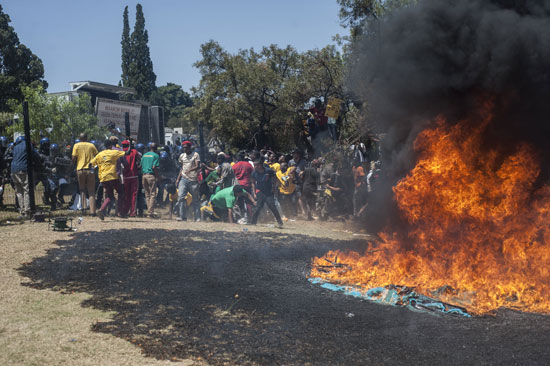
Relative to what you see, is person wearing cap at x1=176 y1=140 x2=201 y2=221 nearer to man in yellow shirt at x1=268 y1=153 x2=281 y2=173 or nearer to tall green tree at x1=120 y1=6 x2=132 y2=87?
man in yellow shirt at x1=268 y1=153 x2=281 y2=173

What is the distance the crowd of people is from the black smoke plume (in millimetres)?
5124

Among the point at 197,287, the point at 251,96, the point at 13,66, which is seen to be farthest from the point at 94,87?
the point at 197,287

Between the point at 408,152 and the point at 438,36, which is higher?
the point at 438,36

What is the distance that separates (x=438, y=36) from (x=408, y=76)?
83 centimetres

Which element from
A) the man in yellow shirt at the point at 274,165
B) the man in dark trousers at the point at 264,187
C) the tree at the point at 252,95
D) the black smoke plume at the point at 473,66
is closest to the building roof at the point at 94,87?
the tree at the point at 252,95

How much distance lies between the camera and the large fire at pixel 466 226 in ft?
25.0

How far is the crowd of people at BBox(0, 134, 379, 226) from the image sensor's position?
13.3 m

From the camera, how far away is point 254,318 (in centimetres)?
625

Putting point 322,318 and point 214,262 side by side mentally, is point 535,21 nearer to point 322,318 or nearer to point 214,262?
point 322,318

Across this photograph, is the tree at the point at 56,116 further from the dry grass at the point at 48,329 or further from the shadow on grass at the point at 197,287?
the dry grass at the point at 48,329

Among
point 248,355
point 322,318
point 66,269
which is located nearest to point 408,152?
point 322,318

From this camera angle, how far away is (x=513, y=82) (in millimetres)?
8289

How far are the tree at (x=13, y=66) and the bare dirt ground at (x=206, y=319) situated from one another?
43.2 m

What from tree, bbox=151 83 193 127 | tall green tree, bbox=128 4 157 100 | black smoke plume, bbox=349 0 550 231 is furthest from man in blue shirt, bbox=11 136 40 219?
tree, bbox=151 83 193 127
